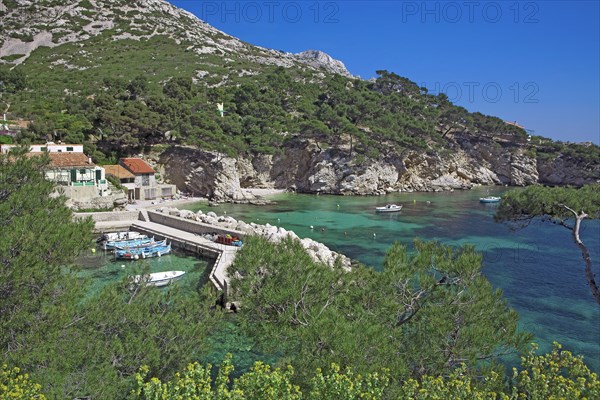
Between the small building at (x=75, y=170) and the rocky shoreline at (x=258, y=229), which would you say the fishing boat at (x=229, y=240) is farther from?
the small building at (x=75, y=170)

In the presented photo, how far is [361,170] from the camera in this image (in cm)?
5472

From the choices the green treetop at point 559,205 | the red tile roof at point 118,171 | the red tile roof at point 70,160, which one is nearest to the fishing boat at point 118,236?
the red tile roof at point 70,160

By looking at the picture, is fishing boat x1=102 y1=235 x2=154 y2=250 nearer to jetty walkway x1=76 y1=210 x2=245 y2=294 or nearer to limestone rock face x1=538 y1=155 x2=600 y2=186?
jetty walkway x1=76 y1=210 x2=245 y2=294

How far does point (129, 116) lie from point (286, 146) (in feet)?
65.4

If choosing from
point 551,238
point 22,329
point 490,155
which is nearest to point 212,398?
point 22,329

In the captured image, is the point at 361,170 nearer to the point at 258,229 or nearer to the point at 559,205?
the point at 258,229

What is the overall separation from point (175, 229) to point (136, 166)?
15.8m

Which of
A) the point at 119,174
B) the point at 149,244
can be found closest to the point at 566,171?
the point at 119,174

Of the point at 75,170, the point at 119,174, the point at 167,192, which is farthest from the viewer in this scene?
the point at 167,192

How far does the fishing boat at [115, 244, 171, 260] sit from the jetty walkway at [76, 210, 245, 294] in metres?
1.86

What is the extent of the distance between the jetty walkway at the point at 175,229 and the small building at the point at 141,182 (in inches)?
372

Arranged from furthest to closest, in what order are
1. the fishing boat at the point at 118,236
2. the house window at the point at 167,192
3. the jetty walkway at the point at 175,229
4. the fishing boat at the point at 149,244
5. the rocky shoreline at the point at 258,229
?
the house window at the point at 167,192 → the fishing boat at the point at 118,236 → the fishing boat at the point at 149,244 → the jetty walkway at the point at 175,229 → the rocky shoreline at the point at 258,229

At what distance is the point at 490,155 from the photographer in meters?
68.8

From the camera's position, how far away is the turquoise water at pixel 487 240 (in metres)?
16.5
